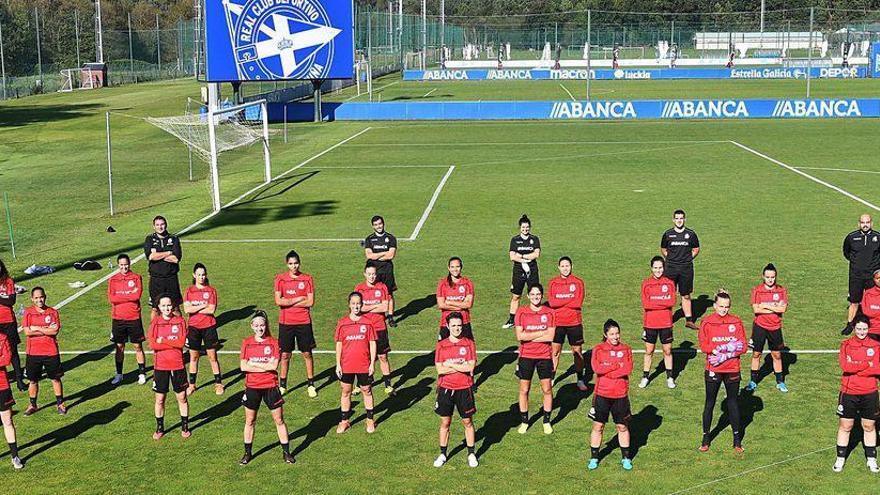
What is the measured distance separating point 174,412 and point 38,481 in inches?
103

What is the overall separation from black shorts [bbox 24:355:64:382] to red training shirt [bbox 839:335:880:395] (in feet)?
35.5

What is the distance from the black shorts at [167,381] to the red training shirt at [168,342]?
0.05 meters

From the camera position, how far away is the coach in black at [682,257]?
61.8ft

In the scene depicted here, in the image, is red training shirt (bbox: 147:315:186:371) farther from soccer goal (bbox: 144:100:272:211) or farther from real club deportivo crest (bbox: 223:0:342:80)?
real club deportivo crest (bbox: 223:0:342:80)

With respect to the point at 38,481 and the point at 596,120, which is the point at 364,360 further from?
the point at 596,120

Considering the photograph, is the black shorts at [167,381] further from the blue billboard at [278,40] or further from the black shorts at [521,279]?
the blue billboard at [278,40]

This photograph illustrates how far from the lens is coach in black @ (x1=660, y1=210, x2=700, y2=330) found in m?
18.8

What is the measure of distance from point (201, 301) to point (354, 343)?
133 inches

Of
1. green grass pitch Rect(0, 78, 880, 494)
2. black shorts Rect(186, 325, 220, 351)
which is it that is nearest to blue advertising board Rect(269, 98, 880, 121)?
green grass pitch Rect(0, 78, 880, 494)

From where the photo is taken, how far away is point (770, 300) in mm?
15375

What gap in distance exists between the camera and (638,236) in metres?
27.2

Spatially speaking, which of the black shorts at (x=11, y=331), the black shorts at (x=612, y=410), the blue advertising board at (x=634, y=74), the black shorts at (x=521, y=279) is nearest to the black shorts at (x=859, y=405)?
the black shorts at (x=612, y=410)

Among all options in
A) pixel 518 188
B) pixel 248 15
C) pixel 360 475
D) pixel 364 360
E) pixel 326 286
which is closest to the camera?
pixel 360 475

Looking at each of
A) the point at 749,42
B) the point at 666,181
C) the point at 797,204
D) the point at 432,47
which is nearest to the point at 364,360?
the point at 797,204
